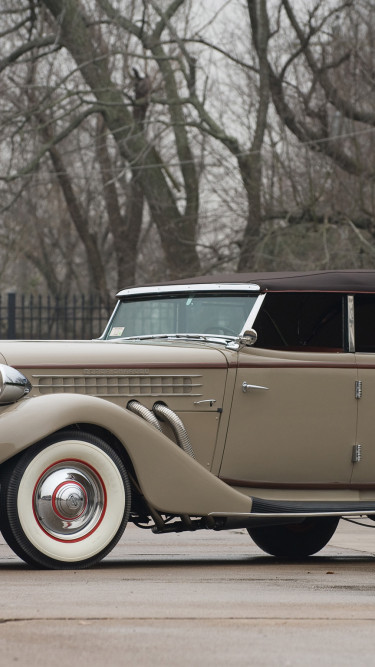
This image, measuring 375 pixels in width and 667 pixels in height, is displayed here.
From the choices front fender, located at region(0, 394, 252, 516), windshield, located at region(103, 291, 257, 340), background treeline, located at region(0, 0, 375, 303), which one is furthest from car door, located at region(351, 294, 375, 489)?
background treeline, located at region(0, 0, 375, 303)

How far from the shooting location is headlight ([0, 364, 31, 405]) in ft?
22.5

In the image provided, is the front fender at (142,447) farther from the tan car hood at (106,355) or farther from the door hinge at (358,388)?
the door hinge at (358,388)

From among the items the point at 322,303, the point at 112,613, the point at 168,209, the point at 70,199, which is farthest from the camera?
the point at 70,199

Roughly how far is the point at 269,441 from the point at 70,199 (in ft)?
74.5

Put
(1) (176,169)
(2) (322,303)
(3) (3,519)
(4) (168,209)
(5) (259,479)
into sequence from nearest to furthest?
1. (3) (3,519)
2. (5) (259,479)
3. (2) (322,303)
4. (4) (168,209)
5. (1) (176,169)

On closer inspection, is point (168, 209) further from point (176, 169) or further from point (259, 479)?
point (259, 479)

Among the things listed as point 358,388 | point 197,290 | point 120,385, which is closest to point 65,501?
point 120,385

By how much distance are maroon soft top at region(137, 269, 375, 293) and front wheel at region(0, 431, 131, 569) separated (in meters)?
1.67

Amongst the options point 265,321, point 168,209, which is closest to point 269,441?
point 265,321

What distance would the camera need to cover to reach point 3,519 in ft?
22.0

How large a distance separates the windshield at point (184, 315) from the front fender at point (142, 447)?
1.06 m

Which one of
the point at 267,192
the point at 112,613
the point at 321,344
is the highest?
the point at 267,192

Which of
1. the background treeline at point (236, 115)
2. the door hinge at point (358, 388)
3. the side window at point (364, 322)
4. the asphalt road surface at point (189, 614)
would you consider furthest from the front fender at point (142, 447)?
the background treeline at point (236, 115)

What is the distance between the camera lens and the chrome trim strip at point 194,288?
7.97 metres
